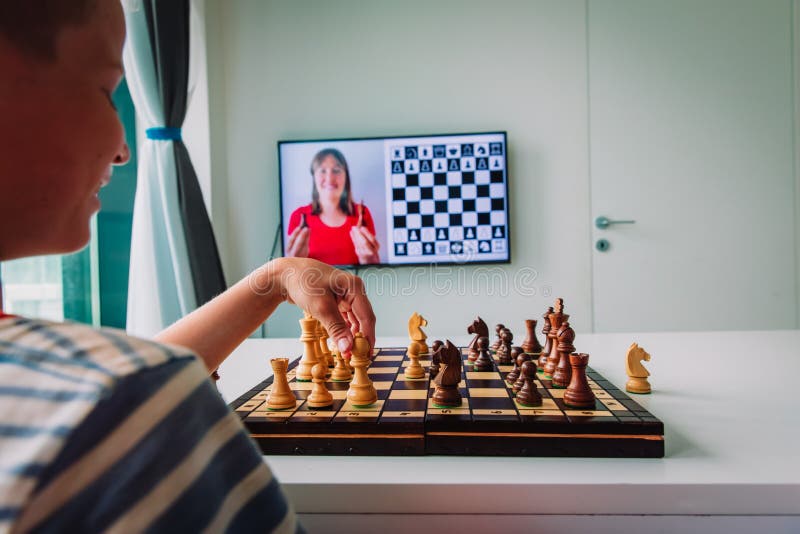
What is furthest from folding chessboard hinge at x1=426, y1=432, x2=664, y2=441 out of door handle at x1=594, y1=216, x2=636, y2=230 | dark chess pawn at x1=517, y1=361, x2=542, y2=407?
door handle at x1=594, y1=216, x2=636, y2=230

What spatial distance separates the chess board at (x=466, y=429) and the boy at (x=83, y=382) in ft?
1.38

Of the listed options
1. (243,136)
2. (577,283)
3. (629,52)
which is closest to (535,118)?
(629,52)

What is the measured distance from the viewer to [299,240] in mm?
3344

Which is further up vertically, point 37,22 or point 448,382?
point 37,22

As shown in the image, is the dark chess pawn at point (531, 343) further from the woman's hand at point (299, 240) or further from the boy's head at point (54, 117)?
the woman's hand at point (299, 240)

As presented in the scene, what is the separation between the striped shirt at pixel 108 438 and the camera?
0.25m

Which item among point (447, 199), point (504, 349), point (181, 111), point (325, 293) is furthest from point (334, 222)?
point (325, 293)

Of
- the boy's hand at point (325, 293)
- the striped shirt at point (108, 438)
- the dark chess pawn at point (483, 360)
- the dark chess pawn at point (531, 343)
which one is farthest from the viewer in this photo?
the dark chess pawn at point (531, 343)

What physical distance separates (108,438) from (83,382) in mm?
32

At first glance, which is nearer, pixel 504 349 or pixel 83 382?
pixel 83 382

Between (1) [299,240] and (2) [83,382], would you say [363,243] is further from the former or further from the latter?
(2) [83,382]

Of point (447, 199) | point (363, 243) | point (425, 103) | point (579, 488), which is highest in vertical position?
point (425, 103)

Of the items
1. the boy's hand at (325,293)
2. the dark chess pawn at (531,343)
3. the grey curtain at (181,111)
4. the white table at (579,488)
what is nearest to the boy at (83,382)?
the white table at (579,488)

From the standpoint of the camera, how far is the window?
2.41m
